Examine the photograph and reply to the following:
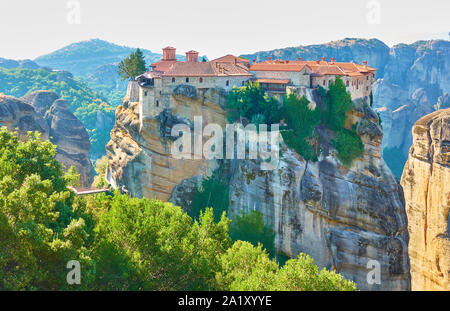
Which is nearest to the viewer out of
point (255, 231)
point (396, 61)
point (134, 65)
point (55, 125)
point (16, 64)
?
point (255, 231)

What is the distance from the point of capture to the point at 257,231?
38.9 meters

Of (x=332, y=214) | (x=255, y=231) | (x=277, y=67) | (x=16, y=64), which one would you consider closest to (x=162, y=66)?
(x=277, y=67)

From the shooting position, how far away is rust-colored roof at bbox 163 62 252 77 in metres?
41.1

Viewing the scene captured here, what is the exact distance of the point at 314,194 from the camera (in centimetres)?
3844

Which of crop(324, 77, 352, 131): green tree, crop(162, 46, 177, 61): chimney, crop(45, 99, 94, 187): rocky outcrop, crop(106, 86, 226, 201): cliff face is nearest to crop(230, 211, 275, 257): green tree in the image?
crop(106, 86, 226, 201): cliff face

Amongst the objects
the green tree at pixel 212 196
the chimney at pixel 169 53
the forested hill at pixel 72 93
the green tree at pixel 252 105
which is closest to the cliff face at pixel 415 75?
the forested hill at pixel 72 93

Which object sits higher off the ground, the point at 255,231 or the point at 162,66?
the point at 162,66

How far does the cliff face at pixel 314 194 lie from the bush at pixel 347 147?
56cm

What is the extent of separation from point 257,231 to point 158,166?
10.3 metres

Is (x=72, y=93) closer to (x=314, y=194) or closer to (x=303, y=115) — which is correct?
(x=303, y=115)

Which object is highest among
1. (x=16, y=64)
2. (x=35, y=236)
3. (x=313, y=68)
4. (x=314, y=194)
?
(x=16, y=64)

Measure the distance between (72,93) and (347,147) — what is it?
9699 cm

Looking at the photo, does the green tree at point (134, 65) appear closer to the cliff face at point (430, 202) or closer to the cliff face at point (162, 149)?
the cliff face at point (162, 149)
